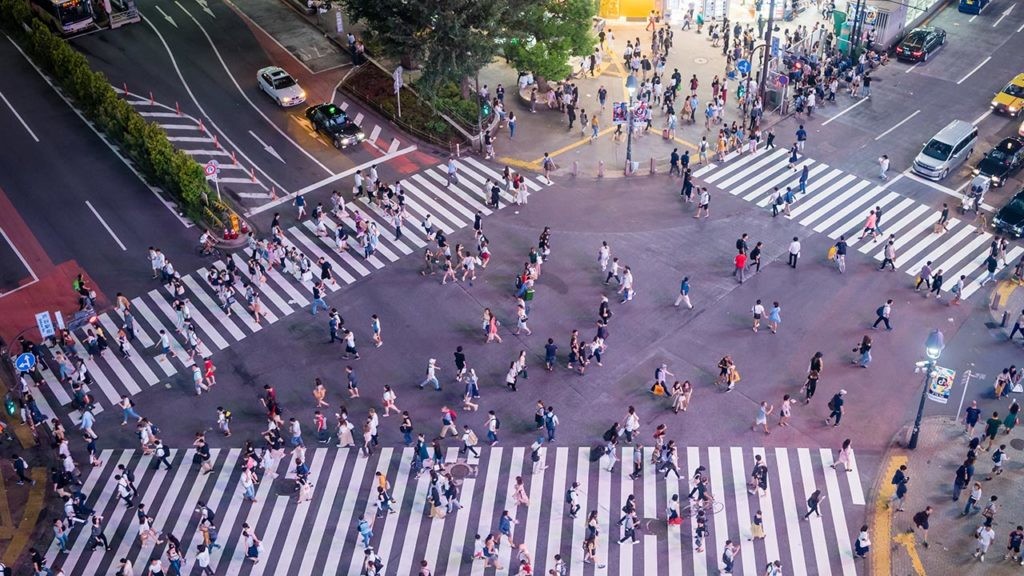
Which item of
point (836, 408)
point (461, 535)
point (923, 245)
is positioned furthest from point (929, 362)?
point (461, 535)

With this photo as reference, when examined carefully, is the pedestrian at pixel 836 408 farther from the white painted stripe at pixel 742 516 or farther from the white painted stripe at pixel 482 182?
the white painted stripe at pixel 482 182

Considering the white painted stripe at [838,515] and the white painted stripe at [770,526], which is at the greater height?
the white painted stripe at [770,526]

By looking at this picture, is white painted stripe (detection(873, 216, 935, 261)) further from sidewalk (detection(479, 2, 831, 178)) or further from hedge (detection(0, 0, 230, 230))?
hedge (detection(0, 0, 230, 230))

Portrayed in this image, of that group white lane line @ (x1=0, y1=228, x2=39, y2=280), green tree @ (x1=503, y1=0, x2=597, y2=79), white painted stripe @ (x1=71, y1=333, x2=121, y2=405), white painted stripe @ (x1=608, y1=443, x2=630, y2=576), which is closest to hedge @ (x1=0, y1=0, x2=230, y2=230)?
white lane line @ (x1=0, y1=228, x2=39, y2=280)

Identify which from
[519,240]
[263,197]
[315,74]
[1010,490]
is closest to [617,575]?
[1010,490]

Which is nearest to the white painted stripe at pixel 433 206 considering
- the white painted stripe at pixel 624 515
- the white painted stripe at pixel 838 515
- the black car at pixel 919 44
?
the white painted stripe at pixel 624 515
